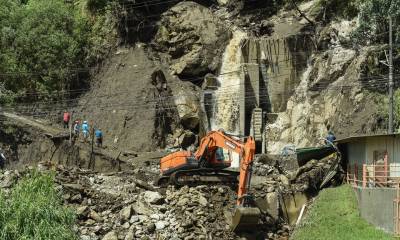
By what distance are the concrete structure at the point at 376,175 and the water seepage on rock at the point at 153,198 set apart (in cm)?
Result: 840

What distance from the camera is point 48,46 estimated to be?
50.1 m

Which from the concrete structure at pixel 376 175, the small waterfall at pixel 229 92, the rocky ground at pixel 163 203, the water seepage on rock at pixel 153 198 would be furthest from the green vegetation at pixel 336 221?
the small waterfall at pixel 229 92

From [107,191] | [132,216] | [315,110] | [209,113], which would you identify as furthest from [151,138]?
[132,216]

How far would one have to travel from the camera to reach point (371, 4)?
126 feet

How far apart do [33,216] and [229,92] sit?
2899cm

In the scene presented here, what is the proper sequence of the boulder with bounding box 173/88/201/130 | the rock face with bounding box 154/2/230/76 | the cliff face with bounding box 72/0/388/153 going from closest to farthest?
the cliff face with bounding box 72/0/388/153 < the boulder with bounding box 173/88/201/130 < the rock face with bounding box 154/2/230/76

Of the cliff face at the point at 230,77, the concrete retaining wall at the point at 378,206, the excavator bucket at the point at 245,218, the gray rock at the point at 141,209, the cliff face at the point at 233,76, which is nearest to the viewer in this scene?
the concrete retaining wall at the point at 378,206

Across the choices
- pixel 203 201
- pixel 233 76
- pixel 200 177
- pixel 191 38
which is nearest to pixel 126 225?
pixel 203 201

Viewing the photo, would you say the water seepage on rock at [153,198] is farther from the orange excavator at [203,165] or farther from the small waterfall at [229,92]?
the small waterfall at [229,92]

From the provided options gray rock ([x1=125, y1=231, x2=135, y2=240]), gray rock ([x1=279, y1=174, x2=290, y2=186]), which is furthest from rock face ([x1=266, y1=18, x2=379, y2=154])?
gray rock ([x1=125, y1=231, x2=135, y2=240])

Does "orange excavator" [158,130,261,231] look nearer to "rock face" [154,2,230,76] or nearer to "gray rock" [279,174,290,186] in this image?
"gray rock" [279,174,290,186]

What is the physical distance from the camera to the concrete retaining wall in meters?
23.9

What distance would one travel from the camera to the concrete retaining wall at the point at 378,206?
23.9 m

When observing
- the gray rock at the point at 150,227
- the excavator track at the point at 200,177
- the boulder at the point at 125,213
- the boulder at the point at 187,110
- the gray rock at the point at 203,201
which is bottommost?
the gray rock at the point at 150,227
